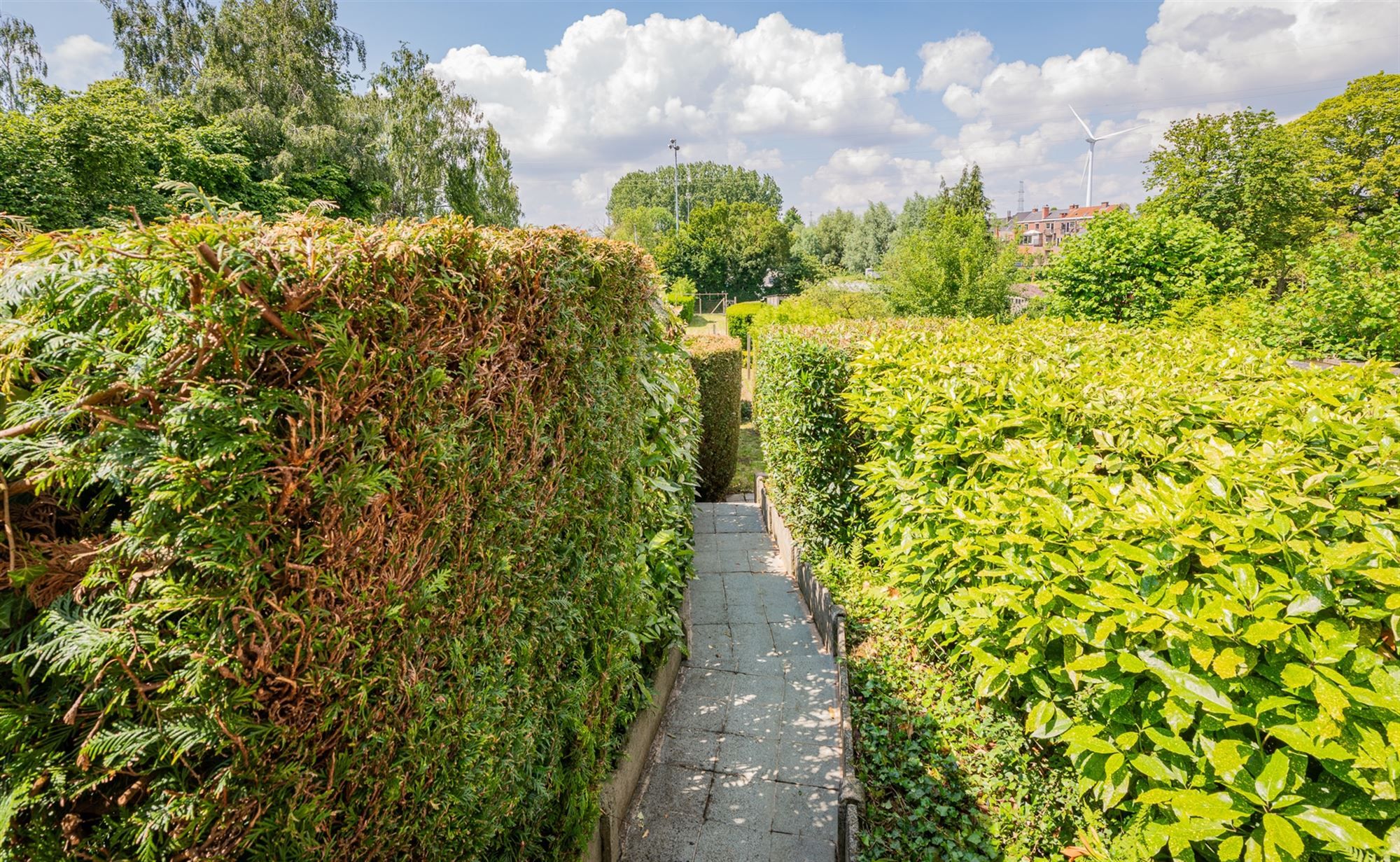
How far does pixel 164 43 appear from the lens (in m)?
29.4

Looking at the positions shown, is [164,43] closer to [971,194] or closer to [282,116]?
[282,116]

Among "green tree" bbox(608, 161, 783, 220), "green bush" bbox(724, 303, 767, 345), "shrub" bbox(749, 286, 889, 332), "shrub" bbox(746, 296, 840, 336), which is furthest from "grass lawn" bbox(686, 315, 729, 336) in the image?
"green tree" bbox(608, 161, 783, 220)

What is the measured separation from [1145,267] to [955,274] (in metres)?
4.45

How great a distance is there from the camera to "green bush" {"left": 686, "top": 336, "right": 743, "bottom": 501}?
958 centimetres

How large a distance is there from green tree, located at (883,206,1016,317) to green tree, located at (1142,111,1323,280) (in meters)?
14.1

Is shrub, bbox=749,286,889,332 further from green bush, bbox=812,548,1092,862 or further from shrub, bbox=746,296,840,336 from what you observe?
green bush, bbox=812,548,1092,862

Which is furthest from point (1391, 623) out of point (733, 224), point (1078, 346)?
point (733, 224)

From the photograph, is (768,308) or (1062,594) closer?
(1062,594)

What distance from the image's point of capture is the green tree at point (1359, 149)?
28.1 m

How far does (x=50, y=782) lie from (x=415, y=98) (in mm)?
37742

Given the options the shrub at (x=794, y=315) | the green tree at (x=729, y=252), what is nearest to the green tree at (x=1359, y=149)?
the shrub at (x=794, y=315)

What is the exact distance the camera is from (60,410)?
105 cm

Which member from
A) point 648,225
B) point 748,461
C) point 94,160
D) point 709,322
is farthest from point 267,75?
point 648,225

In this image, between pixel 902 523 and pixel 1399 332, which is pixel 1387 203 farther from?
pixel 902 523
